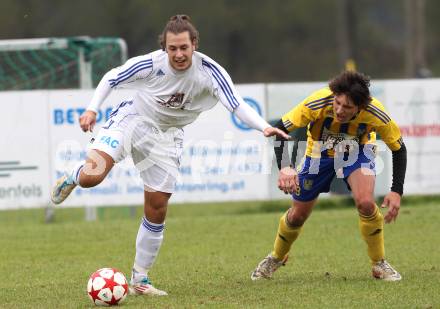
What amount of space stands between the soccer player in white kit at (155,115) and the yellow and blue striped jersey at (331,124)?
54 centimetres

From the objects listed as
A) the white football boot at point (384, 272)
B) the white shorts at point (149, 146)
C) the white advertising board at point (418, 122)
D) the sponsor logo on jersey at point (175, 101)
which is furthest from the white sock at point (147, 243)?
the white advertising board at point (418, 122)

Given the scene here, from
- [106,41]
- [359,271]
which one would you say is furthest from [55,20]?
[359,271]

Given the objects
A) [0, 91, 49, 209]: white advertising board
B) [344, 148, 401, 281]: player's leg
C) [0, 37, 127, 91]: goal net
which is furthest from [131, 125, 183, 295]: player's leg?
[0, 37, 127, 91]: goal net

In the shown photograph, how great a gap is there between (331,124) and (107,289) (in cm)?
217

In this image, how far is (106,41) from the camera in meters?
14.9

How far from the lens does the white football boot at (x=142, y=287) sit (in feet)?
24.4

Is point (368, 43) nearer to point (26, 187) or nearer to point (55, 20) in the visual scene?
point (55, 20)

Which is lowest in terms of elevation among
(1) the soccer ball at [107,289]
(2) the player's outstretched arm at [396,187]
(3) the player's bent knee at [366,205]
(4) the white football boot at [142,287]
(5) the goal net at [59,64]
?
(4) the white football boot at [142,287]

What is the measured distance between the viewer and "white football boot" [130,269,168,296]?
7.45 meters

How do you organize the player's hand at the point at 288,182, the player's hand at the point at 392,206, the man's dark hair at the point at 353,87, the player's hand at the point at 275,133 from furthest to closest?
the player's hand at the point at 392,206, the man's dark hair at the point at 353,87, the player's hand at the point at 288,182, the player's hand at the point at 275,133

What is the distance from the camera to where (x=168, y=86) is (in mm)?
7320

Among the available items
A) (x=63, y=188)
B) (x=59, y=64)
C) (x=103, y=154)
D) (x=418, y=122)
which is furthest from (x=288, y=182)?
(x=59, y=64)

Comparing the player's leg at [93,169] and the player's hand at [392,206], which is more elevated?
the player's leg at [93,169]

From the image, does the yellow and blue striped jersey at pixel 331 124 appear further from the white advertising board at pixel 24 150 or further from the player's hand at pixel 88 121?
the white advertising board at pixel 24 150
